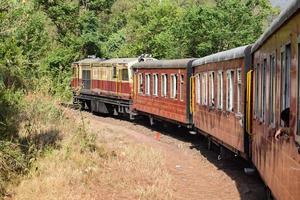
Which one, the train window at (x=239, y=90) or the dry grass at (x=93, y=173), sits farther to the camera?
the train window at (x=239, y=90)

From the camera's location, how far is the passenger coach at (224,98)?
39.6ft

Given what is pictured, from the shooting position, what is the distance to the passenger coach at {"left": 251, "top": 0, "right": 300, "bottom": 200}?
5.40 m

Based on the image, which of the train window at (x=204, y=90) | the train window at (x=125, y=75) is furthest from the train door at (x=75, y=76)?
the train window at (x=204, y=90)

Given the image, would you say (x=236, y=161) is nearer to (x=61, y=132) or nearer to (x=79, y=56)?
(x=61, y=132)

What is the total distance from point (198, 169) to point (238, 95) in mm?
3611

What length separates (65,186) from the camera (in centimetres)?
1166

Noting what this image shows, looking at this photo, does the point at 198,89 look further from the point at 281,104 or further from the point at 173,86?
the point at 281,104

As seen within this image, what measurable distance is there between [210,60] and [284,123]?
991cm

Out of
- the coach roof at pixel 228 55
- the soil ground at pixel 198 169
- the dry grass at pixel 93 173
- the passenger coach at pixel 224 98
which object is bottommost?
the soil ground at pixel 198 169

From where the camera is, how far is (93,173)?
13.3 m

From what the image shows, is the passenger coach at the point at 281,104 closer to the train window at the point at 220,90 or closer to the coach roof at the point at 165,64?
the train window at the point at 220,90

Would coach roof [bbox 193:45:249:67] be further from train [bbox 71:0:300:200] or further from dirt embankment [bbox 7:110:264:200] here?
dirt embankment [bbox 7:110:264:200]

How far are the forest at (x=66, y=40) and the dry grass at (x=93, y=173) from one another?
1.72ft

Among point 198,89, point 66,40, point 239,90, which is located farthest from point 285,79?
point 66,40
